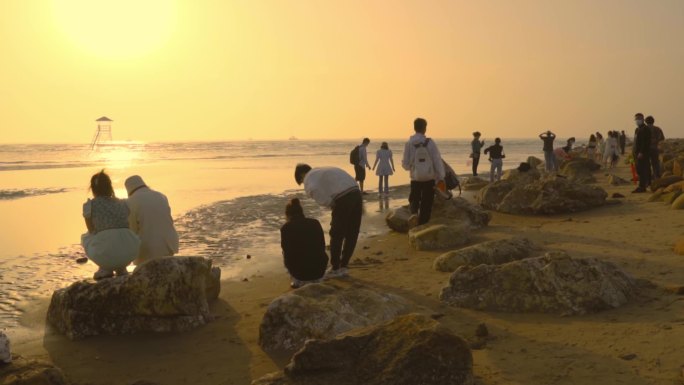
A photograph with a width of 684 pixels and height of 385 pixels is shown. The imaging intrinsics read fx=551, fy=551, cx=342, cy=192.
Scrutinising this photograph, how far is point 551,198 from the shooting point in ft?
40.0

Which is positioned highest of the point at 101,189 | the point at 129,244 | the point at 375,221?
the point at 101,189

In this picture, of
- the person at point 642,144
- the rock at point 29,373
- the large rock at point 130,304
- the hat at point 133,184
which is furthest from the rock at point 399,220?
the rock at point 29,373

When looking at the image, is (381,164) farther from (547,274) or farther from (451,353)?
(451,353)

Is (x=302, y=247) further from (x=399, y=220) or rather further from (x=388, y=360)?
(x=399, y=220)

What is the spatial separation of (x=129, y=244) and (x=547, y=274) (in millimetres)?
4644

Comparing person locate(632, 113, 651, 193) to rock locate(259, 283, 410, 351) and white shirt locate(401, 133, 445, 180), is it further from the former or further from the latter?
rock locate(259, 283, 410, 351)

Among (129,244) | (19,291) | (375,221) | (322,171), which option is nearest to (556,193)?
(375,221)

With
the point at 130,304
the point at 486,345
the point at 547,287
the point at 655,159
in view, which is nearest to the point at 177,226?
the point at 130,304

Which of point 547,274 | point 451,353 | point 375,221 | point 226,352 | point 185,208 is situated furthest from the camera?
point 185,208

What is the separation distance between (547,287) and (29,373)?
4.58 metres

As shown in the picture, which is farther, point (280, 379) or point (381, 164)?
point (381, 164)

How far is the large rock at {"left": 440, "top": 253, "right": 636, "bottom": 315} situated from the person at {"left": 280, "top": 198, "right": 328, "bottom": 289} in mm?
1730

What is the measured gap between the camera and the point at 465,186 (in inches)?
803

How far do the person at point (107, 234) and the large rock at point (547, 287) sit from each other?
3.67 metres
